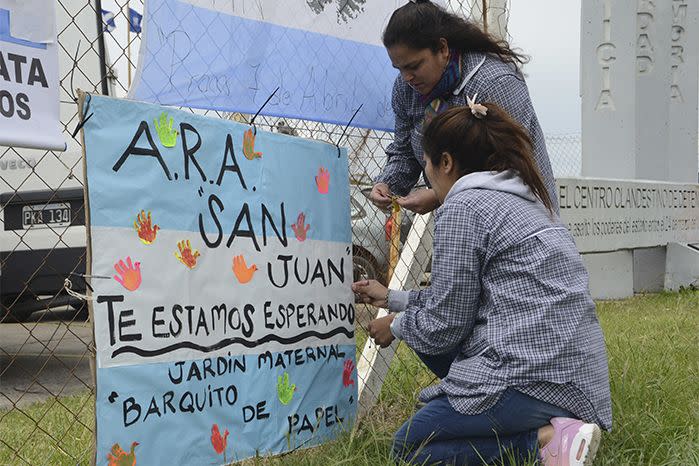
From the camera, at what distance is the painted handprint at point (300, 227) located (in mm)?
3017

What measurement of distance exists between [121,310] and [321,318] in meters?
0.90

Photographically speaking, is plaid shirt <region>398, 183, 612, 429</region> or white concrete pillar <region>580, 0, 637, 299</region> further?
white concrete pillar <region>580, 0, 637, 299</region>

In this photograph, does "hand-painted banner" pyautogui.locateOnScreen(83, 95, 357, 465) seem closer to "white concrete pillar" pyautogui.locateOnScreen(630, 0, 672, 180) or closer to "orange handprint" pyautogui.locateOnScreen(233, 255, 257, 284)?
"orange handprint" pyautogui.locateOnScreen(233, 255, 257, 284)

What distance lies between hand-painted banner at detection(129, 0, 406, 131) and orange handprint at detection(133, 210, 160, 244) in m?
0.39

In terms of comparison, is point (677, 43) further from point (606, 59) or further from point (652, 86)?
point (606, 59)

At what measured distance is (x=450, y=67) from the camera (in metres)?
3.10

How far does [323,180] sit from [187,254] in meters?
0.74

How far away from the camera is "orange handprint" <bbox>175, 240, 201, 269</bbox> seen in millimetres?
2557

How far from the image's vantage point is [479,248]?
265 cm

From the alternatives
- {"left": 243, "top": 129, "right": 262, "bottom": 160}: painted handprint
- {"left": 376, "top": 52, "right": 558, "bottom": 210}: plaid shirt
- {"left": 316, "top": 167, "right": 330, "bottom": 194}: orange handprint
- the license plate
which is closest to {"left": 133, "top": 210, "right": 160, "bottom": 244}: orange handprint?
{"left": 243, "top": 129, "right": 262, "bottom": 160}: painted handprint

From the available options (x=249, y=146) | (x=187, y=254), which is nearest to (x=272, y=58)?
(x=249, y=146)

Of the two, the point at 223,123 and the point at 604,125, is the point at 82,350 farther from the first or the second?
the point at 604,125

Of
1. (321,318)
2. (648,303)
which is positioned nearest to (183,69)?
(321,318)

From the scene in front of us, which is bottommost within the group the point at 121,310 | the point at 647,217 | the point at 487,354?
the point at 647,217
